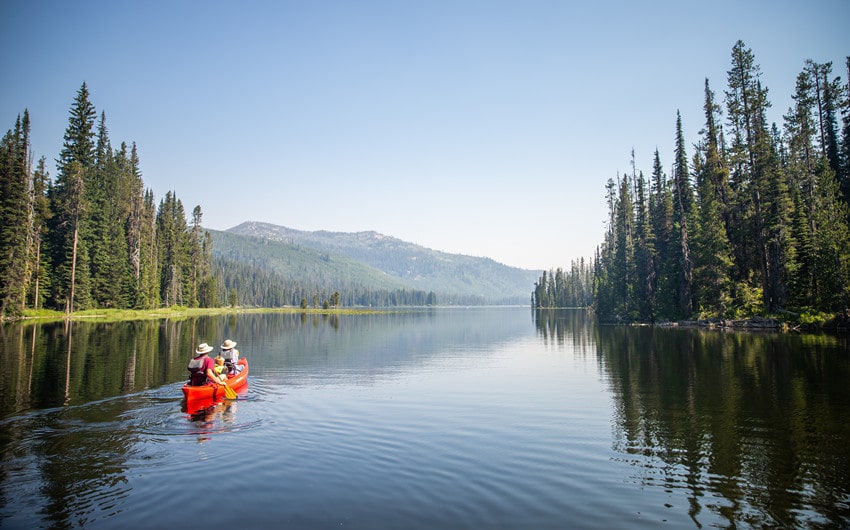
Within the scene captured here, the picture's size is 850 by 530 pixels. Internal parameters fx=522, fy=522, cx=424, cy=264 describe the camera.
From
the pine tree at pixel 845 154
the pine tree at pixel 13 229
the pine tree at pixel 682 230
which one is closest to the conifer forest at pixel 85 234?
the pine tree at pixel 13 229

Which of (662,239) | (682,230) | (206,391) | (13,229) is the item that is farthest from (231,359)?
(662,239)

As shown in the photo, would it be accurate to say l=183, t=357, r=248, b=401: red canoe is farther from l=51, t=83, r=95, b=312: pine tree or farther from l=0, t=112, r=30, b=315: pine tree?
l=51, t=83, r=95, b=312: pine tree

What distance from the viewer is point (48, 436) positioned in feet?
51.3

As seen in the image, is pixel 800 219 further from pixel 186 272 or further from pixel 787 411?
pixel 186 272

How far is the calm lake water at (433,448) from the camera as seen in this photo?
10.2 metres

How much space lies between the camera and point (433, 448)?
14781 millimetres

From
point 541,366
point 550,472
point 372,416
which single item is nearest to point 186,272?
point 541,366

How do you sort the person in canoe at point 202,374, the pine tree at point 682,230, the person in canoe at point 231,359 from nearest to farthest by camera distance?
the person in canoe at point 202,374, the person in canoe at point 231,359, the pine tree at point 682,230

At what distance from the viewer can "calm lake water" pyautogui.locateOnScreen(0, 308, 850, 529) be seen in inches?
403

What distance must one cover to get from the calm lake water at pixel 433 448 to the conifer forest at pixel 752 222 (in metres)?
25.8

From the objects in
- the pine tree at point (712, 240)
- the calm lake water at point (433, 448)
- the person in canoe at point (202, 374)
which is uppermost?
the pine tree at point (712, 240)

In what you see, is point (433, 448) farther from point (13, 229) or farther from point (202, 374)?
point (13, 229)

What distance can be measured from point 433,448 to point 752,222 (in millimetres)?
59635

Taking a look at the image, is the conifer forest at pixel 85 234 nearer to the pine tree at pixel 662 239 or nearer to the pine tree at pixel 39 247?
the pine tree at pixel 39 247
